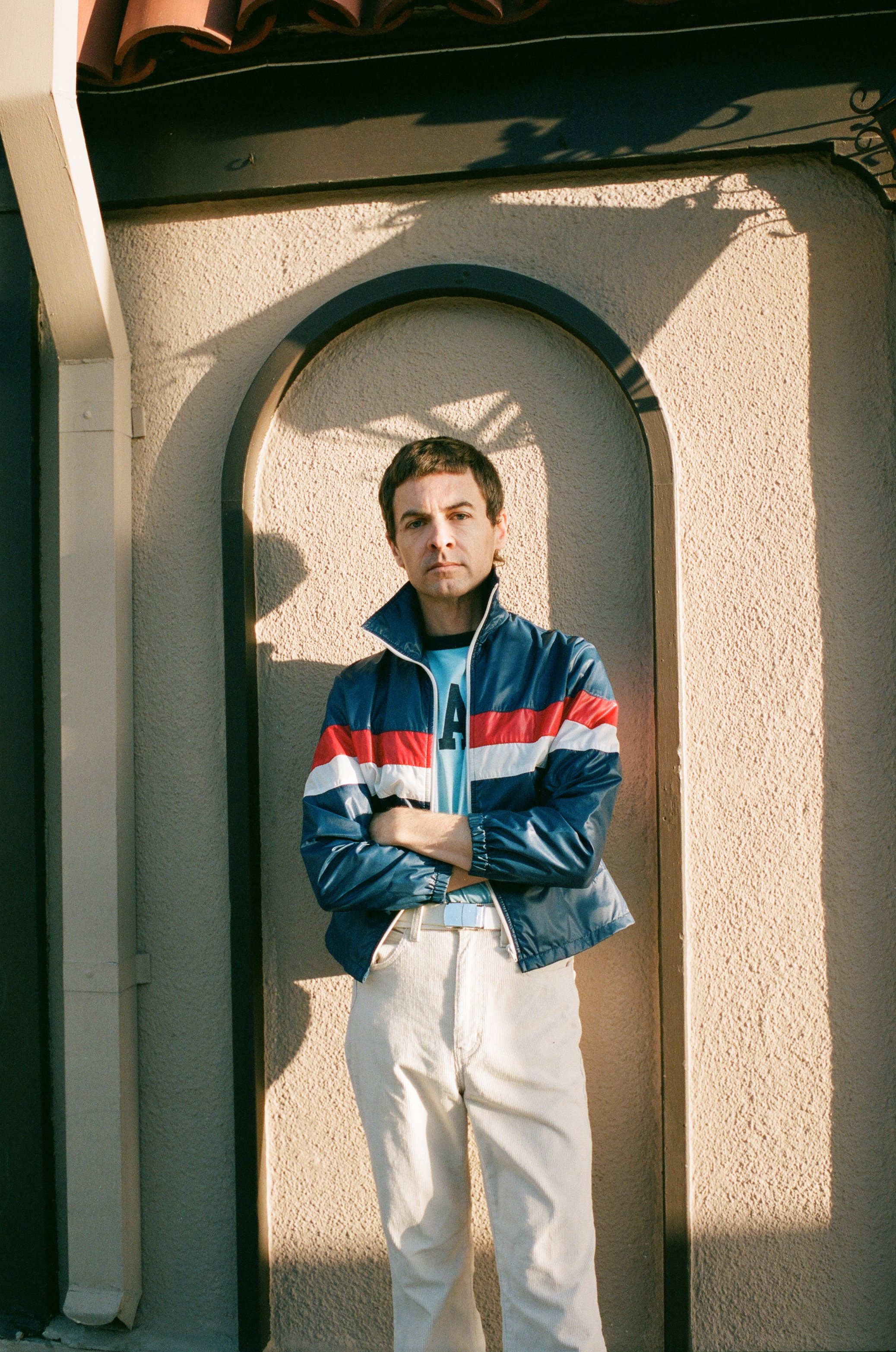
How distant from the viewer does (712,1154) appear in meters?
2.43

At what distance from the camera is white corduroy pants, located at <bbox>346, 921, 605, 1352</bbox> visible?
190 cm

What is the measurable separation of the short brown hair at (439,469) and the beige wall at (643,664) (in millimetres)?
387

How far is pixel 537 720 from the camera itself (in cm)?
203

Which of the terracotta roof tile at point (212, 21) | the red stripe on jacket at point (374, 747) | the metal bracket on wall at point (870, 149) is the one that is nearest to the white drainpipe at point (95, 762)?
the terracotta roof tile at point (212, 21)

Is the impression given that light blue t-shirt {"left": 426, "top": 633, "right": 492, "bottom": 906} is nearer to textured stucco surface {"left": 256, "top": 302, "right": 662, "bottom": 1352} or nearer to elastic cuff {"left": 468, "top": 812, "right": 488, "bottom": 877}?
elastic cuff {"left": 468, "top": 812, "right": 488, "bottom": 877}

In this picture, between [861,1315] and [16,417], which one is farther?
[16,417]

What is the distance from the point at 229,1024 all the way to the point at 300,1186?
1.65ft

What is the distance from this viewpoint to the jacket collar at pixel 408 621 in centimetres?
209

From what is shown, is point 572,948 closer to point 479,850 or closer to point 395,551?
point 479,850

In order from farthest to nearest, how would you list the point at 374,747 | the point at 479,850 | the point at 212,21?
1. the point at 212,21
2. the point at 374,747
3. the point at 479,850

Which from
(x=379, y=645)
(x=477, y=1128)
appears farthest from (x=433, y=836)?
(x=379, y=645)

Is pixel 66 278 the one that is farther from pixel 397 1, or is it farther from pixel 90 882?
pixel 90 882

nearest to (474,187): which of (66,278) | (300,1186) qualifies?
(66,278)

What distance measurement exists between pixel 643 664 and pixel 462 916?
95 centimetres
